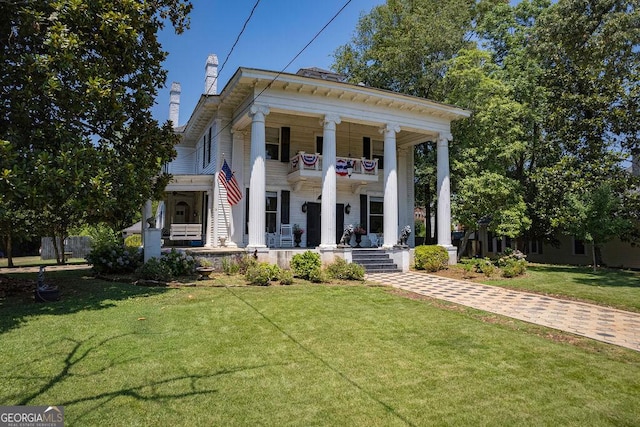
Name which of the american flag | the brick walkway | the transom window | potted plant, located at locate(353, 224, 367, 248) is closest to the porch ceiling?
the american flag

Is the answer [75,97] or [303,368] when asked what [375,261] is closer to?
[303,368]

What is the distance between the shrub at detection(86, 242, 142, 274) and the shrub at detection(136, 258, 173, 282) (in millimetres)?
1506

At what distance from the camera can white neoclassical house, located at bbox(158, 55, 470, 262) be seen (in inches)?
538

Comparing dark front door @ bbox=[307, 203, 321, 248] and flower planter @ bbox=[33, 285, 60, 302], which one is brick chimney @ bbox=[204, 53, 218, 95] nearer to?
dark front door @ bbox=[307, 203, 321, 248]

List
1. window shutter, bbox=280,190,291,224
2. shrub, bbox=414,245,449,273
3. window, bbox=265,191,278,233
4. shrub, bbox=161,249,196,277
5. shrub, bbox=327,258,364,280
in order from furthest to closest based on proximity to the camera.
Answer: window shutter, bbox=280,190,291,224 → window, bbox=265,191,278,233 → shrub, bbox=414,245,449,273 → shrub, bbox=327,258,364,280 → shrub, bbox=161,249,196,277

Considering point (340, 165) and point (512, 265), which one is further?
point (340, 165)

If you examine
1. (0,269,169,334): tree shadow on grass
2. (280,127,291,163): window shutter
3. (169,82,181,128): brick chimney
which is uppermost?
(169,82,181,128): brick chimney

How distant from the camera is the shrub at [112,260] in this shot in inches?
461

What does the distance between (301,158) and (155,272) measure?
761cm

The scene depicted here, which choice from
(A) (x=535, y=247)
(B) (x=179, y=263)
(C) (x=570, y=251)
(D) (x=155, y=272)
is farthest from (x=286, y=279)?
(A) (x=535, y=247)

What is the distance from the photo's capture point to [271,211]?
54.7 feet

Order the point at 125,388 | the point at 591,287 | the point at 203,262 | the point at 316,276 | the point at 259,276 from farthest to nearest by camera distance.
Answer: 1. the point at 203,262
2. the point at 316,276
3. the point at 591,287
4. the point at 259,276
5. the point at 125,388

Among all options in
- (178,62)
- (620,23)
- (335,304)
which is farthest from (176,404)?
(620,23)

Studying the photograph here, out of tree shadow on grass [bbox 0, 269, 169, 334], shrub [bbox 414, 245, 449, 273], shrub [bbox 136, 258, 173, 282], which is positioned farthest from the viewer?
shrub [bbox 414, 245, 449, 273]
